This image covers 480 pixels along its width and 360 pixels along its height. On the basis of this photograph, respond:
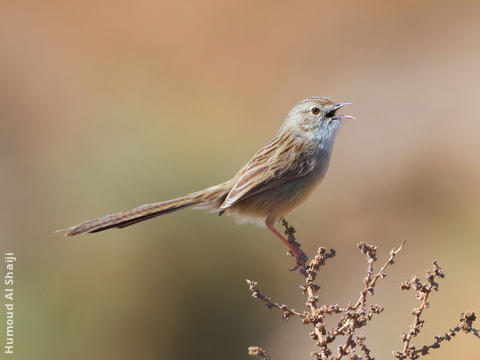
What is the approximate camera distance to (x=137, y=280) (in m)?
7.54

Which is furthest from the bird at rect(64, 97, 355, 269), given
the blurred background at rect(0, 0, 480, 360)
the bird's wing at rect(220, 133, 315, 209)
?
the blurred background at rect(0, 0, 480, 360)

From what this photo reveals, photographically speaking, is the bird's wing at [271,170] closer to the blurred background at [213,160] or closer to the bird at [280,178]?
the bird at [280,178]

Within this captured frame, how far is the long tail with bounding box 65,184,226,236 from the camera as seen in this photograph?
477 cm

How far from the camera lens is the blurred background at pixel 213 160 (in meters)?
7.62

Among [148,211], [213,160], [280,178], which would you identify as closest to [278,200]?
[280,178]

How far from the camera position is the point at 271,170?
18.5ft

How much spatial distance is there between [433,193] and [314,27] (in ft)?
26.3

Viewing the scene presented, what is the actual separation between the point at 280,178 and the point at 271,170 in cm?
10

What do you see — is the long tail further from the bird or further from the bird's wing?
the bird's wing

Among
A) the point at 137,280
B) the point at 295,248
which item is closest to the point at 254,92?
the point at 137,280

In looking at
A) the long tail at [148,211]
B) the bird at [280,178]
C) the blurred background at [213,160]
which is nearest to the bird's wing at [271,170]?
the bird at [280,178]

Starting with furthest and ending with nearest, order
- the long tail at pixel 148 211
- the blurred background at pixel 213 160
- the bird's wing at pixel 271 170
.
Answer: the blurred background at pixel 213 160, the bird's wing at pixel 271 170, the long tail at pixel 148 211

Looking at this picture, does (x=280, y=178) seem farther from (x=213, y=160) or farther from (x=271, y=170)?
(x=213, y=160)

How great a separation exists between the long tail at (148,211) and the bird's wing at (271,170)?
123 mm
